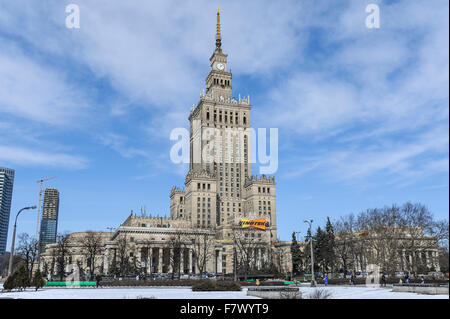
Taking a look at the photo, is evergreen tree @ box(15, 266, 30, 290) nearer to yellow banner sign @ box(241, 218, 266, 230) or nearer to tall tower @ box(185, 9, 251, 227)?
yellow banner sign @ box(241, 218, 266, 230)

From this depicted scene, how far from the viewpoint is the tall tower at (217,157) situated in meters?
168

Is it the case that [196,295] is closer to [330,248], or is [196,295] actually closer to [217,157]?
[330,248]

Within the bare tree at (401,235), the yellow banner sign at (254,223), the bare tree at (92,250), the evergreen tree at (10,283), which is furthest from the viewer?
the yellow banner sign at (254,223)

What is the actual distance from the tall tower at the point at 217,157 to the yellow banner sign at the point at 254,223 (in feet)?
69.7

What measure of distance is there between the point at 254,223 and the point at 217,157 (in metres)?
44.1

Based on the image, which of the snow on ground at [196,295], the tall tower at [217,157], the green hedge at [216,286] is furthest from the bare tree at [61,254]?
the tall tower at [217,157]

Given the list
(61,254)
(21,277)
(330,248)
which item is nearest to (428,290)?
(21,277)

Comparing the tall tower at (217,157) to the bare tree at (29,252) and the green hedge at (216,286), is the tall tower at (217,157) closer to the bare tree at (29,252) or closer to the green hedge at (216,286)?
the bare tree at (29,252)

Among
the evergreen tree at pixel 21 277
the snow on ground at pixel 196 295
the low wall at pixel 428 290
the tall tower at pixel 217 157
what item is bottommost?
the snow on ground at pixel 196 295

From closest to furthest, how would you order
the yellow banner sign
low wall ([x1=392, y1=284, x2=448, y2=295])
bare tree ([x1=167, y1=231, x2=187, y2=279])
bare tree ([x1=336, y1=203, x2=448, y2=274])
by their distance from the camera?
1. low wall ([x1=392, y1=284, x2=448, y2=295])
2. bare tree ([x1=336, y1=203, x2=448, y2=274])
3. bare tree ([x1=167, y1=231, x2=187, y2=279])
4. the yellow banner sign

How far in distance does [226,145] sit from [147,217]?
50701 mm

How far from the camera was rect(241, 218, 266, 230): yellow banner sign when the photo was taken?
148250mm

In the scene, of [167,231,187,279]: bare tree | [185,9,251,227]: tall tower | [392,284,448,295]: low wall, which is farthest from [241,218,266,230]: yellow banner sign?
[392,284,448,295]: low wall

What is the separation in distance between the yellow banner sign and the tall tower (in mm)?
21254
